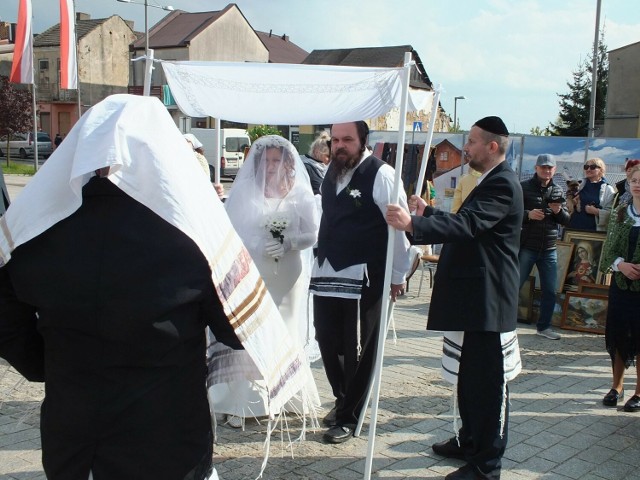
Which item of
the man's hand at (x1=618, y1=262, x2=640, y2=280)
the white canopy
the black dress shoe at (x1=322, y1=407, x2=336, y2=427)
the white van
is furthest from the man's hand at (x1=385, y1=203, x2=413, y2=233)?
the white van

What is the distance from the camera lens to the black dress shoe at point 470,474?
362cm

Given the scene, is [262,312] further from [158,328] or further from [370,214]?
[370,214]

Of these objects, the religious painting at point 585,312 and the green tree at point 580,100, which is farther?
the green tree at point 580,100

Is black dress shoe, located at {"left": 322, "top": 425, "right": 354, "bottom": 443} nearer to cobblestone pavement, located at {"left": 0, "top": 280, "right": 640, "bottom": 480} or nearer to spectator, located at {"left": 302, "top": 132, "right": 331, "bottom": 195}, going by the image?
cobblestone pavement, located at {"left": 0, "top": 280, "right": 640, "bottom": 480}

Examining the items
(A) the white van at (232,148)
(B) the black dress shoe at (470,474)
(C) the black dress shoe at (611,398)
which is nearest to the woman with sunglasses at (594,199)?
(C) the black dress shoe at (611,398)

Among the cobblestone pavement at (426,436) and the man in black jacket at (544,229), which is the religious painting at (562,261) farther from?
the cobblestone pavement at (426,436)

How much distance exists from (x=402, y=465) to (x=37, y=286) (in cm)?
275

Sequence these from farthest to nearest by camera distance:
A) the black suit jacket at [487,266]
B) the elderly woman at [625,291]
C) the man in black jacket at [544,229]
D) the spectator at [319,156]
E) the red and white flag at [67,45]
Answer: the red and white flag at [67,45] → the spectator at [319,156] → the man in black jacket at [544,229] → the elderly woman at [625,291] → the black suit jacket at [487,266]

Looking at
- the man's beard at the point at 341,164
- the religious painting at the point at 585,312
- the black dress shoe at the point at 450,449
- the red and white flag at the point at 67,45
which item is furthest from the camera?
the red and white flag at the point at 67,45

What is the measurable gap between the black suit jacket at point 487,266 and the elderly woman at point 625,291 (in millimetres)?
1707

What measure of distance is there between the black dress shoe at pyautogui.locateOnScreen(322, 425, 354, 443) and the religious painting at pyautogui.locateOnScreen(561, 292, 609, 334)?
4.21 m

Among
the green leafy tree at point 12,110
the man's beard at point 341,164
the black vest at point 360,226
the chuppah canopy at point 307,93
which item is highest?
the green leafy tree at point 12,110

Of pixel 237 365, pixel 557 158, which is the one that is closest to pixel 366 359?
pixel 237 365

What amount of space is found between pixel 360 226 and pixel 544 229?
12.1 feet
